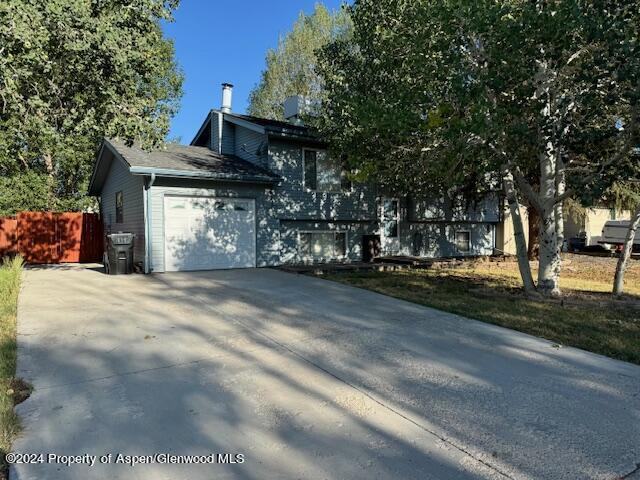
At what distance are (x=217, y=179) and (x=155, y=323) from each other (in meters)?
6.51

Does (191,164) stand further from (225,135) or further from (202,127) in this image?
(202,127)

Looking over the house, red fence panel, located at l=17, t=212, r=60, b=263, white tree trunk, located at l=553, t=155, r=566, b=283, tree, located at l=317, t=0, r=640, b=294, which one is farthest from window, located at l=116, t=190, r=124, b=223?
white tree trunk, located at l=553, t=155, r=566, b=283

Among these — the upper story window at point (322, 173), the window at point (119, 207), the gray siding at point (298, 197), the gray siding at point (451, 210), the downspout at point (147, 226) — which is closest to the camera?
the downspout at point (147, 226)

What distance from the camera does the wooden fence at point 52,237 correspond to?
1566cm

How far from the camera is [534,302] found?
794 centimetres

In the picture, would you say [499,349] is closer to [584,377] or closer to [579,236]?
[584,377]

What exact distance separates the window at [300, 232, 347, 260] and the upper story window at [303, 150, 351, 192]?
153 cm

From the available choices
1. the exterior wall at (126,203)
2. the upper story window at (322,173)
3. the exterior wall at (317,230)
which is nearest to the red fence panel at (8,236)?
the exterior wall at (126,203)

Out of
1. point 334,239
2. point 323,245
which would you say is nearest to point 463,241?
point 334,239

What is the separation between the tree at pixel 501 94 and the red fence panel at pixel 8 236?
41.9ft

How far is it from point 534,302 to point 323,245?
7719 millimetres

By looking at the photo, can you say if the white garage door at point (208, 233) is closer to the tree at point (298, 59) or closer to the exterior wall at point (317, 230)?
the exterior wall at point (317, 230)

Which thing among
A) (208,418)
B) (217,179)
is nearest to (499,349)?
(208,418)

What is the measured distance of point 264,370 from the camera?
426cm
